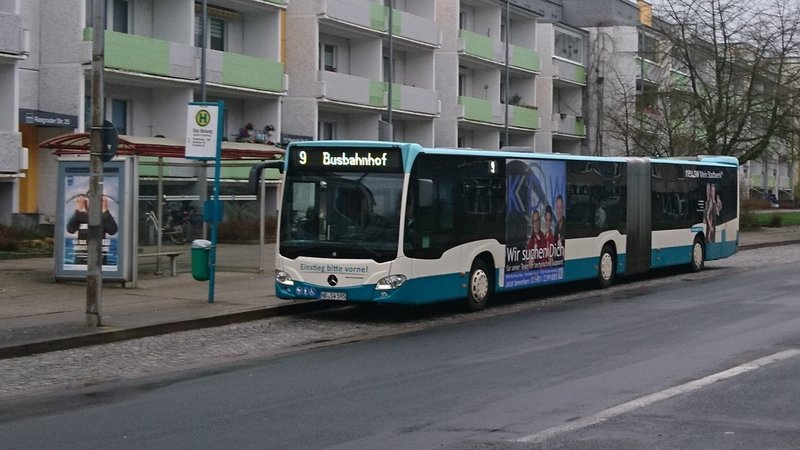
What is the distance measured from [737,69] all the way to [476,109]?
1161 cm

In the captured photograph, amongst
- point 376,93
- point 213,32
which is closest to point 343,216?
point 213,32

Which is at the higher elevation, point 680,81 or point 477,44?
point 477,44

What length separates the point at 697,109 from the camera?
48.2 metres

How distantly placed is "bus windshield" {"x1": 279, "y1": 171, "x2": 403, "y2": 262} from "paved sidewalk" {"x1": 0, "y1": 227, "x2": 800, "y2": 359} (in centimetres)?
146

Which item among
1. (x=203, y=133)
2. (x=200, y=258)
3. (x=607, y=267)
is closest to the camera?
(x=203, y=133)

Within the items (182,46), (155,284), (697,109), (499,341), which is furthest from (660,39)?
(499,341)

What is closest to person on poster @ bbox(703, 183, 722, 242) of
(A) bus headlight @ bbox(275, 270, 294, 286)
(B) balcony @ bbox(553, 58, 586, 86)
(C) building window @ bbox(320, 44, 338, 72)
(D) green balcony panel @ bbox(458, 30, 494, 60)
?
(A) bus headlight @ bbox(275, 270, 294, 286)

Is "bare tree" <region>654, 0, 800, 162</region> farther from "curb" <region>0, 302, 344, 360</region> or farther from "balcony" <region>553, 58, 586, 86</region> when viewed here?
"curb" <region>0, 302, 344, 360</region>

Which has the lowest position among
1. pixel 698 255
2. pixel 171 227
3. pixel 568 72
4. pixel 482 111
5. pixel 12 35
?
pixel 698 255

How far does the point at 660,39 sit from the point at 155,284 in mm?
34280

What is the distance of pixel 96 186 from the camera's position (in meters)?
15.0

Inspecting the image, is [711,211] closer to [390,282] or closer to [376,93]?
[390,282]

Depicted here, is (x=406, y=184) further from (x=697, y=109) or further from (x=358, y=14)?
(x=697, y=109)

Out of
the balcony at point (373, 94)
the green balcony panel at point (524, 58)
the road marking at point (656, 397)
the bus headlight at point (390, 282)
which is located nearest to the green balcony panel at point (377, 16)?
the balcony at point (373, 94)
